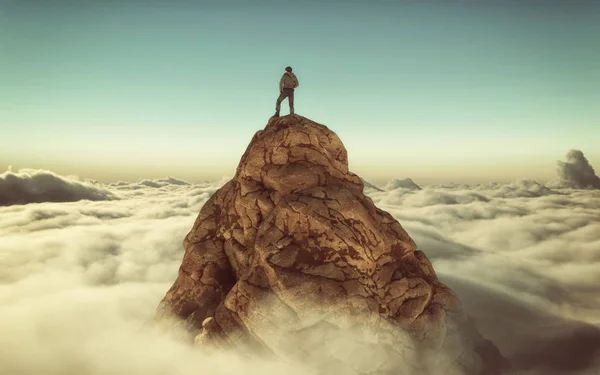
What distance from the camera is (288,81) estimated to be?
83.9 feet

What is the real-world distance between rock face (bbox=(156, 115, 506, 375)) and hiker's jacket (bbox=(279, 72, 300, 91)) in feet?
8.62

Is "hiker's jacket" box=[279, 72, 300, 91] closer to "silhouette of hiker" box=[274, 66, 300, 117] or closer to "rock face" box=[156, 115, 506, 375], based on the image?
"silhouette of hiker" box=[274, 66, 300, 117]

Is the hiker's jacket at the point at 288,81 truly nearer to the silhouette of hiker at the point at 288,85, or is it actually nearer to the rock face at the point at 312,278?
the silhouette of hiker at the point at 288,85

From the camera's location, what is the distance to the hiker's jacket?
83.7ft

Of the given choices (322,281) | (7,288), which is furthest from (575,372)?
(7,288)

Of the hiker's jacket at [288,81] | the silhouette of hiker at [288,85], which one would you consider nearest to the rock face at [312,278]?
the silhouette of hiker at [288,85]

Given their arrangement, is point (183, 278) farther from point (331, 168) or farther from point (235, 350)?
point (331, 168)

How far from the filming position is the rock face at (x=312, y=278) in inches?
765

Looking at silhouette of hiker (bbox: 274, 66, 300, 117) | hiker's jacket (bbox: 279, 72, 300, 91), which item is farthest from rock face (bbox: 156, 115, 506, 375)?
hiker's jacket (bbox: 279, 72, 300, 91)

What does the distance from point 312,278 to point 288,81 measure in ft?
47.7

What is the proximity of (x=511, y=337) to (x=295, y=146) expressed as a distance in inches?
1152

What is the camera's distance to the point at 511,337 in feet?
111

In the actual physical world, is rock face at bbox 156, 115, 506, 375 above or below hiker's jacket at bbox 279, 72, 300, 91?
below

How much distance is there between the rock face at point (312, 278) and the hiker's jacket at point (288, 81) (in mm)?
2628
